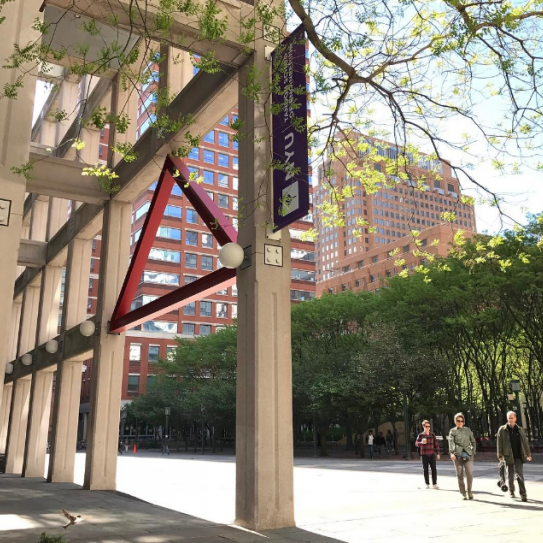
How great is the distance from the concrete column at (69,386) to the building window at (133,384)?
46.2 m

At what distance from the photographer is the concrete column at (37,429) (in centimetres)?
2002

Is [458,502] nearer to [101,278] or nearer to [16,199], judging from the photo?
[16,199]

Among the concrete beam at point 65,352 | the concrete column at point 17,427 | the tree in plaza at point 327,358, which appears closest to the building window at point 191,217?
the tree in plaza at point 327,358

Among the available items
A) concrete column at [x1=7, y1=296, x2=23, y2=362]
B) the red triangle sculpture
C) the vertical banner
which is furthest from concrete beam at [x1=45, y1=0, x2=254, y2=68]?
concrete column at [x1=7, y1=296, x2=23, y2=362]

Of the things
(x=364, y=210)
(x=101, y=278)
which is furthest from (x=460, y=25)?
(x=364, y=210)

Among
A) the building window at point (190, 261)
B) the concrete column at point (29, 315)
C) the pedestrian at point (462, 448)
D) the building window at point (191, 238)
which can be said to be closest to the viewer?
the pedestrian at point (462, 448)

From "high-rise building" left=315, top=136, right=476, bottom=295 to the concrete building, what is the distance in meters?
2.18

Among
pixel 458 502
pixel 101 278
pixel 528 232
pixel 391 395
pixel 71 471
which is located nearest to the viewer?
pixel 458 502

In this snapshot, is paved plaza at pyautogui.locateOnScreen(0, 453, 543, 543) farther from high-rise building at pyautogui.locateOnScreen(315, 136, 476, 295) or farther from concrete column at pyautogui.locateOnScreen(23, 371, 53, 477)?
concrete column at pyautogui.locateOnScreen(23, 371, 53, 477)

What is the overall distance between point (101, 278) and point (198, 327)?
169ft

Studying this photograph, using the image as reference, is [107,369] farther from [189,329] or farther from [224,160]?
[224,160]

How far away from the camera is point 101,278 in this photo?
16016 mm

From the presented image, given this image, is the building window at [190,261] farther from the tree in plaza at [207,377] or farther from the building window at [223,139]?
the tree in plaza at [207,377]

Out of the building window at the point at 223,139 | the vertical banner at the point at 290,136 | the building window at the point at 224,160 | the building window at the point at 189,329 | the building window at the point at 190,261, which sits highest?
the building window at the point at 223,139
